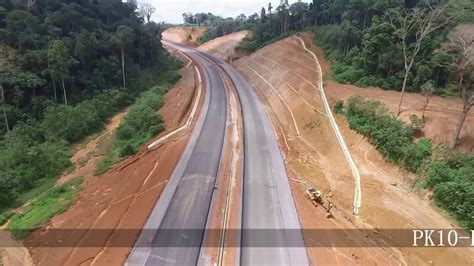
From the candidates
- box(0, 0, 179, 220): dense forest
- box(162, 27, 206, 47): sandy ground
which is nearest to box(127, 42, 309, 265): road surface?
box(0, 0, 179, 220): dense forest

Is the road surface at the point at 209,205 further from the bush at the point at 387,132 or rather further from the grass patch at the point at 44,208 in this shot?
the bush at the point at 387,132

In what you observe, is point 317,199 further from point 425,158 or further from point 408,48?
point 408,48

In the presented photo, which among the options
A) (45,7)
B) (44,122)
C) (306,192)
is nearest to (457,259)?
(306,192)

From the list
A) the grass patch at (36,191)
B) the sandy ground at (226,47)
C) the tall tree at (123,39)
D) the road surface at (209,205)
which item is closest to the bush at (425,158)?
the road surface at (209,205)

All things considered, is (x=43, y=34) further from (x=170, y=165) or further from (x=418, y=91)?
(x=418, y=91)

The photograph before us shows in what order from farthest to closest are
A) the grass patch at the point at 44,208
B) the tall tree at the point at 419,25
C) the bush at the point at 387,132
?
the tall tree at the point at 419,25 → the bush at the point at 387,132 → the grass patch at the point at 44,208

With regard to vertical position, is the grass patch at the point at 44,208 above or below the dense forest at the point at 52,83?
below
